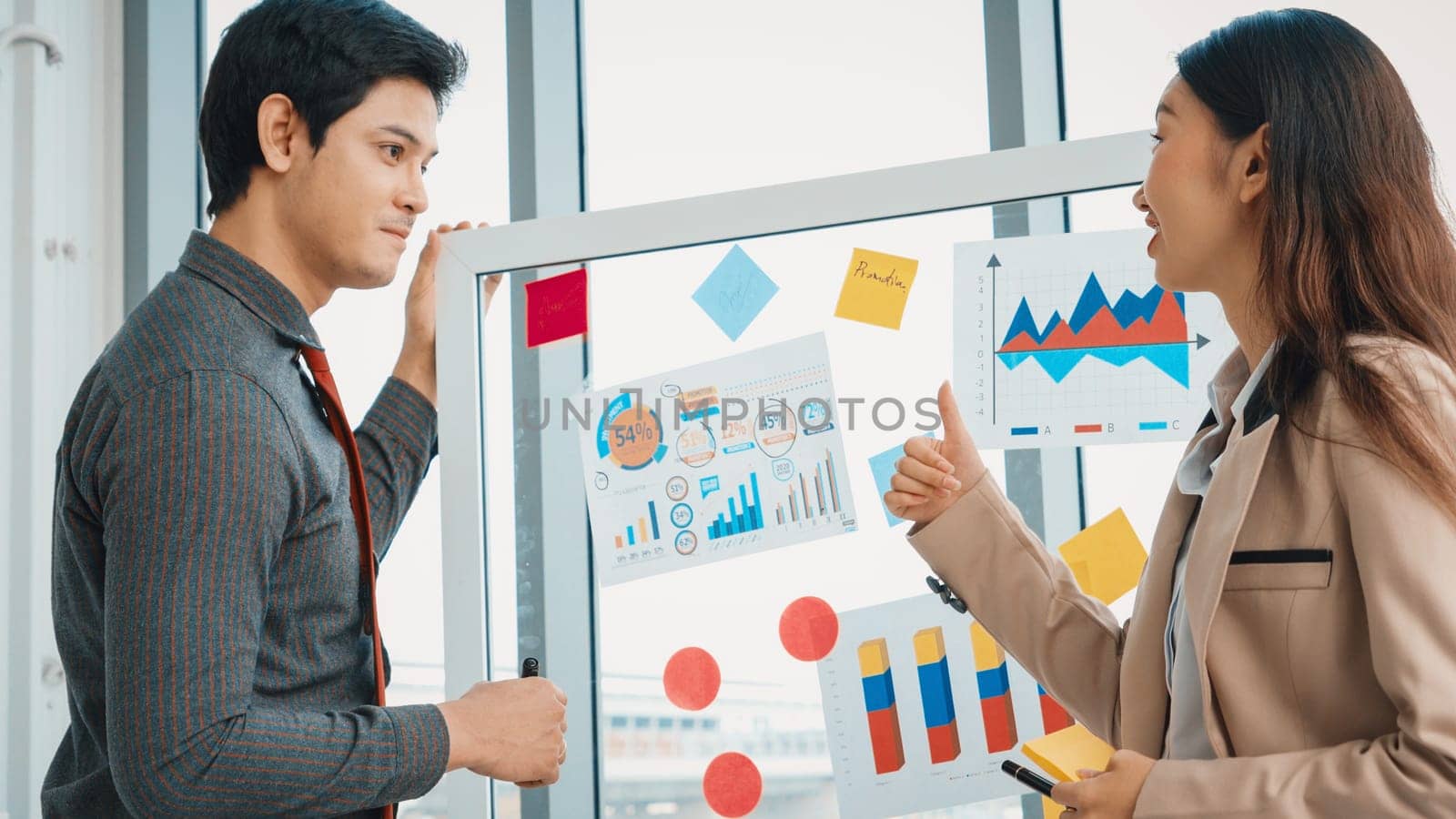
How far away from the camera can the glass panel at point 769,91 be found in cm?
197

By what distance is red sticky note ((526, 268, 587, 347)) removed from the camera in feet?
4.74

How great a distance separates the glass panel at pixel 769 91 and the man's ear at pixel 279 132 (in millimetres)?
918

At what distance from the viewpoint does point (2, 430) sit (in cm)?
208

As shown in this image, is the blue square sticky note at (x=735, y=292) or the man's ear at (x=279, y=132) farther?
the blue square sticky note at (x=735, y=292)

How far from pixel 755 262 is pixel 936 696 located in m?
0.52

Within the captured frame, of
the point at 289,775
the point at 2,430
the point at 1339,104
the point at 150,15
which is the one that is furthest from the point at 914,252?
the point at 150,15

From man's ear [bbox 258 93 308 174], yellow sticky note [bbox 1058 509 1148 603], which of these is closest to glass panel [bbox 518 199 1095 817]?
yellow sticky note [bbox 1058 509 1148 603]

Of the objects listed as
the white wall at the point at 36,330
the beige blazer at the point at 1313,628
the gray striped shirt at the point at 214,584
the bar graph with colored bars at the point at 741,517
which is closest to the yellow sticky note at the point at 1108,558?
the beige blazer at the point at 1313,628

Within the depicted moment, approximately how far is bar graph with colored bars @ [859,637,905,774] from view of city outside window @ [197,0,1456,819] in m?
0.05

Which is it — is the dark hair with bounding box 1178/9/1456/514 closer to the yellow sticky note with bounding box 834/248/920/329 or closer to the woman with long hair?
the woman with long hair

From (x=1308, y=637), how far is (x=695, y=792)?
736 mm

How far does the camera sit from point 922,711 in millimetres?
1308

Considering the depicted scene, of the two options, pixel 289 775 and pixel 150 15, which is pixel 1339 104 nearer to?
pixel 289 775

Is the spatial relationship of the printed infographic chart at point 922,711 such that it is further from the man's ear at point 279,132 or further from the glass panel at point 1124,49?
the glass panel at point 1124,49
